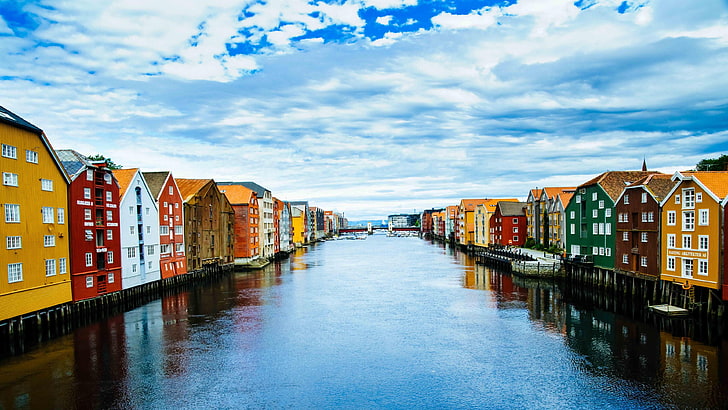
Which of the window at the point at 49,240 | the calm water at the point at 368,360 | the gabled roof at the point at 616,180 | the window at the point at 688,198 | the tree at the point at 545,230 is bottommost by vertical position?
the calm water at the point at 368,360

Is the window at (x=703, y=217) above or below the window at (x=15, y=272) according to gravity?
above

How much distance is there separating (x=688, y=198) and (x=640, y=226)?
6981 mm

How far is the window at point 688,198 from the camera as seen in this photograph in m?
33.9

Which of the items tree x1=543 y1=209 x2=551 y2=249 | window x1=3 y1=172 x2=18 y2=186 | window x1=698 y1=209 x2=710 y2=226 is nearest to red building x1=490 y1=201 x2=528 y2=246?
tree x1=543 y1=209 x2=551 y2=249

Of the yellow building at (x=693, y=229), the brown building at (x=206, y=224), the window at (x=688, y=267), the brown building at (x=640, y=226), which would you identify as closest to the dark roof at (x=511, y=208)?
the brown building at (x=640, y=226)

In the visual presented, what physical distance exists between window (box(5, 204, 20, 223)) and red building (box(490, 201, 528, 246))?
252 ft

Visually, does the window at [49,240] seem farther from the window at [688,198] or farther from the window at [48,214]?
the window at [688,198]

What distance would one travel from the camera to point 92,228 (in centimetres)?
3653

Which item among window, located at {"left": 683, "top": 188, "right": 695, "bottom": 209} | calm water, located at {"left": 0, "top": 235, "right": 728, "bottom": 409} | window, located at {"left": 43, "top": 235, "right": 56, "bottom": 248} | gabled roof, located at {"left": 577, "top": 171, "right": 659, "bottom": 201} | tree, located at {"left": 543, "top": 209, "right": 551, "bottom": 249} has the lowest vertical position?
calm water, located at {"left": 0, "top": 235, "right": 728, "bottom": 409}

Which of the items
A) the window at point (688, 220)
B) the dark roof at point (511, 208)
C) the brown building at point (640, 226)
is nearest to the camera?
the window at point (688, 220)

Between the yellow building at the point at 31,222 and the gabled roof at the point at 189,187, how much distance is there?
2604cm

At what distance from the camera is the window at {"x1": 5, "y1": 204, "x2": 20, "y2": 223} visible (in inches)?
1104

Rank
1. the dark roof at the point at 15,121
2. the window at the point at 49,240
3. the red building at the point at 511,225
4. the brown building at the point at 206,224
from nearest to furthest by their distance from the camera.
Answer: the dark roof at the point at 15,121 → the window at the point at 49,240 → the brown building at the point at 206,224 → the red building at the point at 511,225

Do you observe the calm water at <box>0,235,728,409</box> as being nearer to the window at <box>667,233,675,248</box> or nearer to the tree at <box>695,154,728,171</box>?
the window at <box>667,233,675,248</box>
